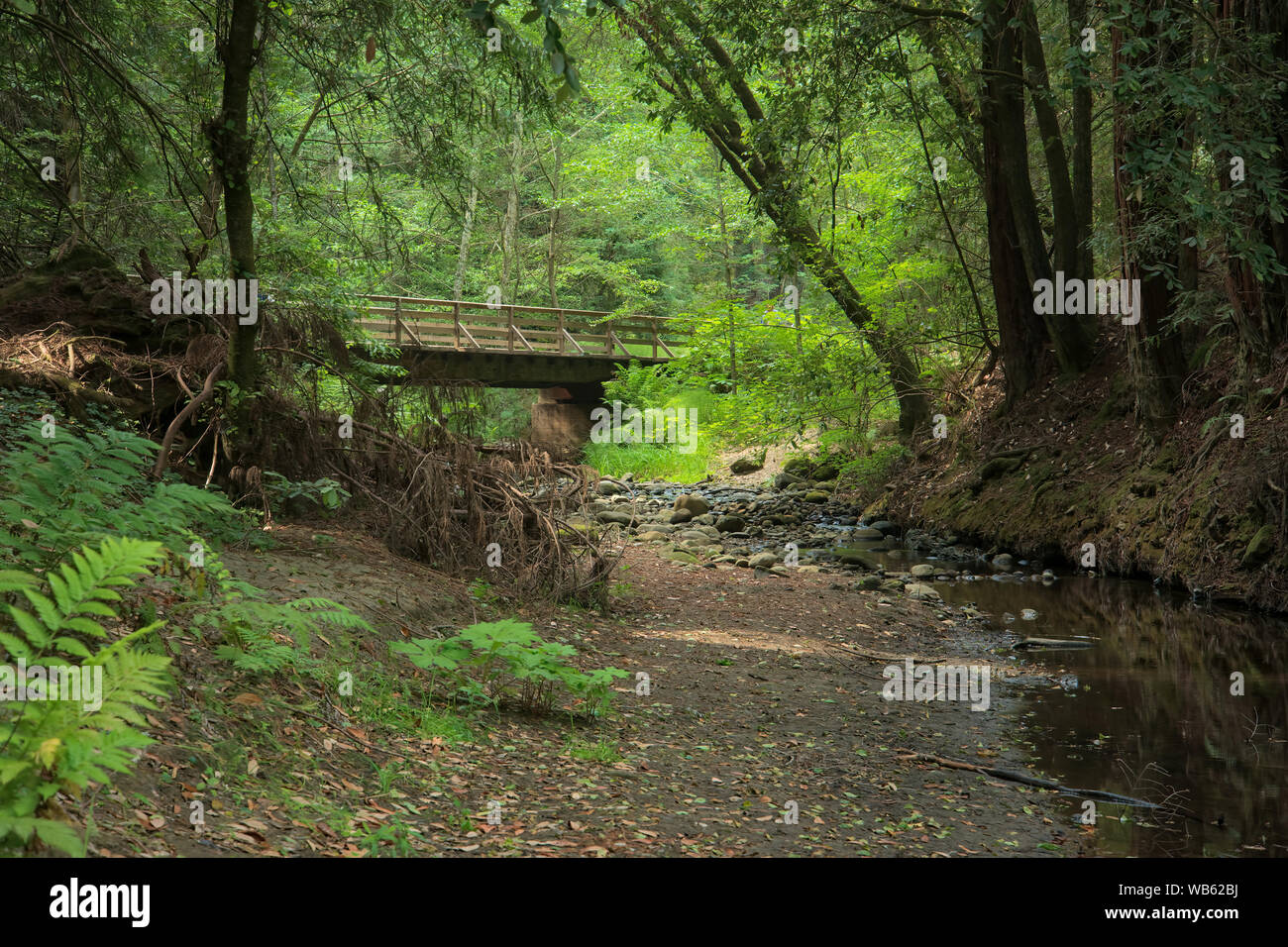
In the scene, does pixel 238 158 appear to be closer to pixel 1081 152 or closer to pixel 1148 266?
pixel 1148 266

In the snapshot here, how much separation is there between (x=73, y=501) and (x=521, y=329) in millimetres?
22008

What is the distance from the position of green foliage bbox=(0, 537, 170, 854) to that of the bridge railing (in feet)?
60.9

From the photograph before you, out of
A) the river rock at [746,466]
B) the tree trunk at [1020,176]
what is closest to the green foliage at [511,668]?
the tree trunk at [1020,176]

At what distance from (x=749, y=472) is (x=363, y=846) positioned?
2002cm

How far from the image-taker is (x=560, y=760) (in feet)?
15.3

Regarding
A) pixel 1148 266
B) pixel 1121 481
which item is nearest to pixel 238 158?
pixel 1148 266

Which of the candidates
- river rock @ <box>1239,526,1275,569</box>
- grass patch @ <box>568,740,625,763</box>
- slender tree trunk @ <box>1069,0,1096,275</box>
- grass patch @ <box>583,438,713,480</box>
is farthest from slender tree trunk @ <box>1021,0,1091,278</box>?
grass patch @ <box>583,438,713,480</box>

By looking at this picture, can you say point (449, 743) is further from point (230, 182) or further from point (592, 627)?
point (230, 182)

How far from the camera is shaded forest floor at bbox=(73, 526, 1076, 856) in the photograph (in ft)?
11.0

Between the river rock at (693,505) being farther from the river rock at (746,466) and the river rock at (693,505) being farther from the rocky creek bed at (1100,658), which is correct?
the river rock at (746,466)

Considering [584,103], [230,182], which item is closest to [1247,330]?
[230,182]

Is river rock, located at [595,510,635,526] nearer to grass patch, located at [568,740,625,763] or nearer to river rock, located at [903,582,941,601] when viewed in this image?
river rock, located at [903,582,941,601]

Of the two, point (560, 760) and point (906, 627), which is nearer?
point (560, 760)

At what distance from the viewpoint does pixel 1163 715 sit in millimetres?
6504
